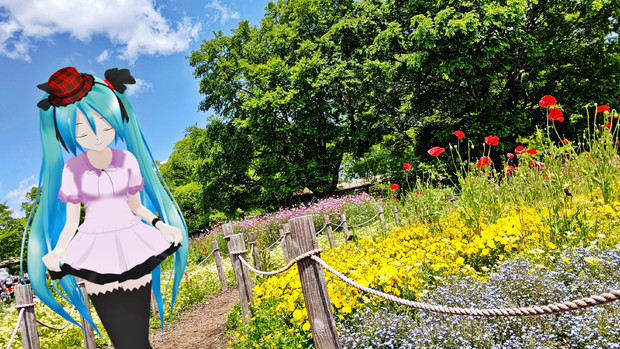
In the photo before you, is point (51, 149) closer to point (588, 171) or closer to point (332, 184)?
point (588, 171)

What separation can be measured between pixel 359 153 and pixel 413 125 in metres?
3.11

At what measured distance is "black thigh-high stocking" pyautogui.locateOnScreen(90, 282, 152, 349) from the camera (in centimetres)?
208

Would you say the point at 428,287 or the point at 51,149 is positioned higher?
the point at 51,149

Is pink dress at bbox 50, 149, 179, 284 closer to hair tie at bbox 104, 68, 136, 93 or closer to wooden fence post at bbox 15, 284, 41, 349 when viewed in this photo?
hair tie at bbox 104, 68, 136, 93

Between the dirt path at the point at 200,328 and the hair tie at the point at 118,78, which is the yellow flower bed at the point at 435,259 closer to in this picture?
the dirt path at the point at 200,328

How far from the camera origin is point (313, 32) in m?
18.1

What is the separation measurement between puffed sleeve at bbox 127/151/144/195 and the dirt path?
283 cm

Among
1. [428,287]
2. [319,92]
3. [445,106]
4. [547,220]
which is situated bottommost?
[428,287]

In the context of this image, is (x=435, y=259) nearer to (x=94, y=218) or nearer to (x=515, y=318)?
(x=515, y=318)

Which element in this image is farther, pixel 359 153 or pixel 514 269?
pixel 359 153

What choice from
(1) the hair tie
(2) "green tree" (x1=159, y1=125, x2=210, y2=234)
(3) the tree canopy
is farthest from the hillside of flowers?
(2) "green tree" (x1=159, y1=125, x2=210, y2=234)

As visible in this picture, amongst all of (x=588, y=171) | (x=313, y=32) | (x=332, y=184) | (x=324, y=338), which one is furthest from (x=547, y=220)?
(x=313, y=32)

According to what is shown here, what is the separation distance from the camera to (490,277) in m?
3.03

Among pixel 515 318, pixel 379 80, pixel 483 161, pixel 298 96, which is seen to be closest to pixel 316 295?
pixel 515 318
